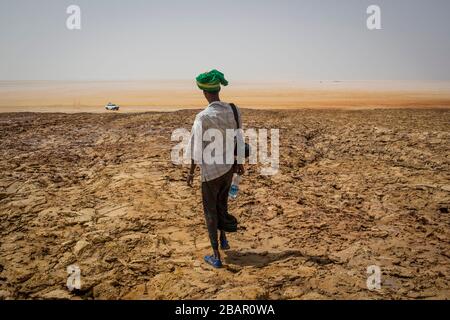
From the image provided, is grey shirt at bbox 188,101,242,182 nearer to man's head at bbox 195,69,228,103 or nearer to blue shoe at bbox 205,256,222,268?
man's head at bbox 195,69,228,103

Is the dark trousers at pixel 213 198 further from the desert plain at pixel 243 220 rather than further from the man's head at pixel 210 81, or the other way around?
the man's head at pixel 210 81

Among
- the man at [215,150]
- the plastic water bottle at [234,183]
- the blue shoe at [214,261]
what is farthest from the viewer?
the plastic water bottle at [234,183]

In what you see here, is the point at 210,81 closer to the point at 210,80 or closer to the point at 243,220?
the point at 210,80

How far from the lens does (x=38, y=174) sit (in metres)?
5.75

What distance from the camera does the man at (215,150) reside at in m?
3.11

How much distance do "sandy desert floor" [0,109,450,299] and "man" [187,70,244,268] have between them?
1.64ft

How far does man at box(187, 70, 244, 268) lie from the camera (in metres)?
3.11

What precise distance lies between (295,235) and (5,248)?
10.2 ft

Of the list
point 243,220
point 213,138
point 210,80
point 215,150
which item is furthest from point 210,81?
point 243,220

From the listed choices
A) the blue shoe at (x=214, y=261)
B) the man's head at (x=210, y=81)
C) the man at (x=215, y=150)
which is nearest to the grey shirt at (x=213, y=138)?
the man at (x=215, y=150)

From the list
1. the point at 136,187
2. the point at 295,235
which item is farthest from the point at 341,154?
the point at 136,187

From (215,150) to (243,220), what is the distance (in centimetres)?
146

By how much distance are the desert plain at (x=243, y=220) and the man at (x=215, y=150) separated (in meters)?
0.50
